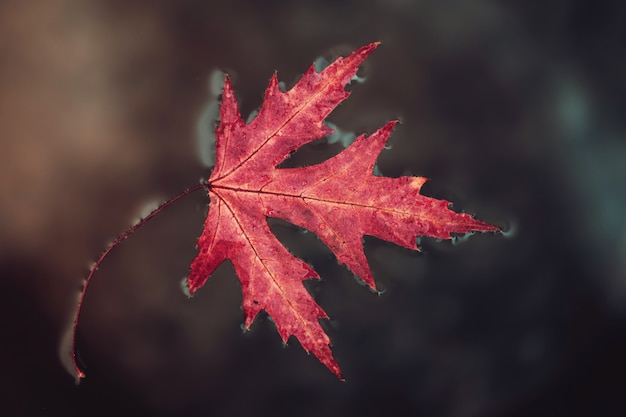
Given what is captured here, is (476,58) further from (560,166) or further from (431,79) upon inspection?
(560,166)

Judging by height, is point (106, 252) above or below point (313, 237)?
above

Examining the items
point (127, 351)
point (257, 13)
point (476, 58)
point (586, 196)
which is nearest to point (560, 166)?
point (586, 196)

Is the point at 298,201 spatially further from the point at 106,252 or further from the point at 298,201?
the point at 106,252

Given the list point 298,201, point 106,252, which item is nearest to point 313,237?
point 298,201
